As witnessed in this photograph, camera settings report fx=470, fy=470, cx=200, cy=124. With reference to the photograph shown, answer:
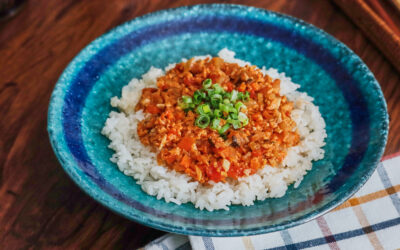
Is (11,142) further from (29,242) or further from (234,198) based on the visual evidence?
(234,198)

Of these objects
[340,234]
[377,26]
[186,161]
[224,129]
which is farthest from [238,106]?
[377,26]

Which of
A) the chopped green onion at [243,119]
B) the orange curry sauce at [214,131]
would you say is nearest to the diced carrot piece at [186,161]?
the orange curry sauce at [214,131]

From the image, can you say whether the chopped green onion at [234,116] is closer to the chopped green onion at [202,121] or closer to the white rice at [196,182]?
the chopped green onion at [202,121]

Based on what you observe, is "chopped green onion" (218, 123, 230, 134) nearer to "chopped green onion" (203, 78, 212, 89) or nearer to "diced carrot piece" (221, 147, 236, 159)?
"diced carrot piece" (221, 147, 236, 159)

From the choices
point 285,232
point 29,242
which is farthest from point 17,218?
point 285,232

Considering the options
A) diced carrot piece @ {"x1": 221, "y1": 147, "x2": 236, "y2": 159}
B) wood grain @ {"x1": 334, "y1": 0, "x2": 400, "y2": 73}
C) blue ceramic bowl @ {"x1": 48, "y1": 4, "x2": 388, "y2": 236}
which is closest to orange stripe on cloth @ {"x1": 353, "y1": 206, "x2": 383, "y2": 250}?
blue ceramic bowl @ {"x1": 48, "y1": 4, "x2": 388, "y2": 236}

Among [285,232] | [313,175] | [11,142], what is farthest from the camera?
[11,142]
